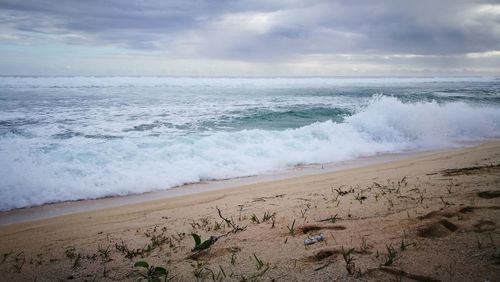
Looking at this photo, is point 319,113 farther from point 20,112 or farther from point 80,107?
point 20,112

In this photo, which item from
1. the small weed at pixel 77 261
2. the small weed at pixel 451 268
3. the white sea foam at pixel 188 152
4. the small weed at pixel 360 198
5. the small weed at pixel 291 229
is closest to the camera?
the small weed at pixel 451 268

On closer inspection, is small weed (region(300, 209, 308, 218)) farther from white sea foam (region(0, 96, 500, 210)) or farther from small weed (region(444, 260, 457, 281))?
white sea foam (region(0, 96, 500, 210))

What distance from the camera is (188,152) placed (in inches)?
393

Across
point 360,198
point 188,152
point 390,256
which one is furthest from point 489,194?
point 188,152

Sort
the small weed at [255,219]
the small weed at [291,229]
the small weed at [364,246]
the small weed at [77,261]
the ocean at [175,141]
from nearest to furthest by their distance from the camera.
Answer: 1. the small weed at [364,246]
2. the small weed at [77,261]
3. the small weed at [291,229]
4. the small weed at [255,219]
5. the ocean at [175,141]

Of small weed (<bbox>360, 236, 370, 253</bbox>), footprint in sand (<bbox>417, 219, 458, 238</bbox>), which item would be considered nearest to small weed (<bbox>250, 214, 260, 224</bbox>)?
small weed (<bbox>360, 236, 370, 253</bbox>)

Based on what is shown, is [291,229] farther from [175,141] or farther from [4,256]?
[175,141]

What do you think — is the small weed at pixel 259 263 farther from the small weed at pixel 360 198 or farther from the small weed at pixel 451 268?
the small weed at pixel 360 198

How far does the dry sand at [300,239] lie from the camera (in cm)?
255

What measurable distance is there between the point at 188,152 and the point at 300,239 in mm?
7171

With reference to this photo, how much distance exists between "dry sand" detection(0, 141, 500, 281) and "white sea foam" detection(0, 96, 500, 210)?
218 centimetres

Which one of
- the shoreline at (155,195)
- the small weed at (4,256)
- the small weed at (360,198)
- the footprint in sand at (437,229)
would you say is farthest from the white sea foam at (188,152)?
the footprint in sand at (437,229)

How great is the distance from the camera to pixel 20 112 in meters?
16.1

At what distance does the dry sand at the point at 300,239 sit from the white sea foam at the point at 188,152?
7.15 ft
